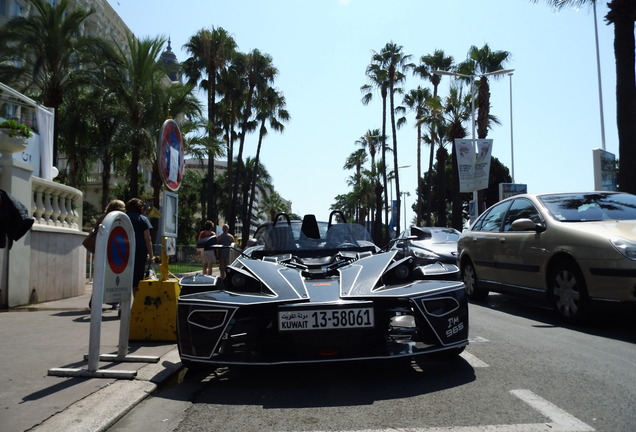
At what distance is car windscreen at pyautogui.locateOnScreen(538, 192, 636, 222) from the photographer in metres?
6.73

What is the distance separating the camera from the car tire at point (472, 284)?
9016mm

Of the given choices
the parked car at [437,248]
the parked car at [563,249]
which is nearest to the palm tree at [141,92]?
the parked car at [437,248]

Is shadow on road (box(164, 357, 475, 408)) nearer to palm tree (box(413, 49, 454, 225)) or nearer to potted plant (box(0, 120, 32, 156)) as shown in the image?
potted plant (box(0, 120, 32, 156))

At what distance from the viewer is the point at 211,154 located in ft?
80.1

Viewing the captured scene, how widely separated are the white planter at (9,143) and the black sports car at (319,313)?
18.6 feet

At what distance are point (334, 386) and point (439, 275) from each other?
51.3 inches

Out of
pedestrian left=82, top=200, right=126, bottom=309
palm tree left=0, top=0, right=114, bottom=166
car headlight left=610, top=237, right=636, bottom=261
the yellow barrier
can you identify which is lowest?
the yellow barrier

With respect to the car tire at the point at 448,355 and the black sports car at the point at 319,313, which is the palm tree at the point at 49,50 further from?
the car tire at the point at 448,355

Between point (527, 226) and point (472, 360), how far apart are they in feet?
8.87

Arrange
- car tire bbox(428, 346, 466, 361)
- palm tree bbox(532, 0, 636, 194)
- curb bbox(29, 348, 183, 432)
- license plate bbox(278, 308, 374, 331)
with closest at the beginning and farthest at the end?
curb bbox(29, 348, 183, 432), license plate bbox(278, 308, 374, 331), car tire bbox(428, 346, 466, 361), palm tree bbox(532, 0, 636, 194)

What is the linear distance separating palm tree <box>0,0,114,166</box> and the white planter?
31.9 ft

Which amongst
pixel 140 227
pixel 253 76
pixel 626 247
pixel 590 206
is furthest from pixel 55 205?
pixel 253 76

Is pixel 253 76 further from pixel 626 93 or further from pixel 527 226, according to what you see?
pixel 527 226

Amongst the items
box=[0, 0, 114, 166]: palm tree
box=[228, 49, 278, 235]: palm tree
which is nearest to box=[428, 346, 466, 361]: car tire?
box=[0, 0, 114, 166]: palm tree
